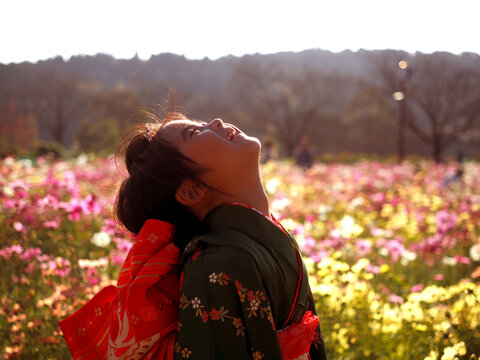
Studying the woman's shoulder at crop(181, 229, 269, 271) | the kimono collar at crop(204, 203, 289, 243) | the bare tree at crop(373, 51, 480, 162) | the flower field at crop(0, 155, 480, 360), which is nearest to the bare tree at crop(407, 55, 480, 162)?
the bare tree at crop(373, 51, 480, 162)

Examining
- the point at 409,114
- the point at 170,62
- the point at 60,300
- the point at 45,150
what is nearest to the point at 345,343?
the point at 60,300

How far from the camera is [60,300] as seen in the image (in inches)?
104

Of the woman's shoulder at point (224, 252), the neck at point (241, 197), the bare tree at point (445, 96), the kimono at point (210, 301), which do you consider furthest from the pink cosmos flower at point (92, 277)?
the bare tree at point (445, 96)

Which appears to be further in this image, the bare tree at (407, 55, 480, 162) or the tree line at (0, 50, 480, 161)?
the tree line at (0, 50, 480, 161)

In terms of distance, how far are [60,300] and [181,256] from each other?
1573 mm

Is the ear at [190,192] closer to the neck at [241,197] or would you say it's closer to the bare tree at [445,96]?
the neck at [241,197]

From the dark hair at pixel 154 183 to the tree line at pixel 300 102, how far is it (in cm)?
2451

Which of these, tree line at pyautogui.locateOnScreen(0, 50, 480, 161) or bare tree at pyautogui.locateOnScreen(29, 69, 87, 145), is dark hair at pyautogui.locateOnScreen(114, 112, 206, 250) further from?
bare tree at pyautogui.locateOnScreen(29, 69, 87, 145)

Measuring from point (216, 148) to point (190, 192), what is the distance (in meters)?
0.18

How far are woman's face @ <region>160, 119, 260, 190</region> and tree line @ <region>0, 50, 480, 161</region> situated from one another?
Answer: 24418 millimetres

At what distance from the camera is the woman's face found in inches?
59.1

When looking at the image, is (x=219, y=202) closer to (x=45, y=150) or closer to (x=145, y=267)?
(x=145, y=267)

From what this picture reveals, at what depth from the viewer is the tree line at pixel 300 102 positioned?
25.5 metres

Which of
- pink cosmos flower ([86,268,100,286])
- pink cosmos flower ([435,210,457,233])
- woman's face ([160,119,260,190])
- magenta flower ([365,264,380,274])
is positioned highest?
woman's face ([160,119,260,190])
